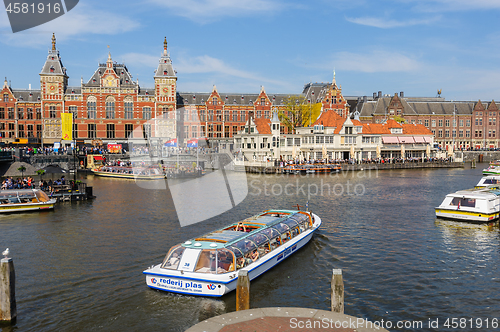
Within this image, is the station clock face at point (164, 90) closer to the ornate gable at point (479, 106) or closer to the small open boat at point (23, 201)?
the small open boat at point (23, 201)

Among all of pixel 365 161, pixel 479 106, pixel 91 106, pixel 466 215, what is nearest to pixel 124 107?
pixel 91 106

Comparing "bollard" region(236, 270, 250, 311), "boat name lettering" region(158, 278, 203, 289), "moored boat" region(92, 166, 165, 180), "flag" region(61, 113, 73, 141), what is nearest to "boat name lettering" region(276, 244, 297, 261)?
"boat name lettering" region(158, 278, 203, 289)

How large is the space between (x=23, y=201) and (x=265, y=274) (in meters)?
26.5

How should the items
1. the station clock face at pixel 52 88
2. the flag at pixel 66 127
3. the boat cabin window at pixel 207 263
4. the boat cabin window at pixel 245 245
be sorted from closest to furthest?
the boat cabin window at pixel 207 263 < the boat cabin window at pixel 245 245 < the flag at pixel 66 127 < the station clock face at pixel 52 88

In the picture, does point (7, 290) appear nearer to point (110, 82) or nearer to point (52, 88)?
point (110, 82)

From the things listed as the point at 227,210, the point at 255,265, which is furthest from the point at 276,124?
the point at 255,265

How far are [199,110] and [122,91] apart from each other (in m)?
22.0

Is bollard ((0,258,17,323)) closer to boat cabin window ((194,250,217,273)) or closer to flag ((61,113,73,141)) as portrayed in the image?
boat cabin window ((194,250,217,273))

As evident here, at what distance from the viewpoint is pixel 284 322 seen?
40.1 ft

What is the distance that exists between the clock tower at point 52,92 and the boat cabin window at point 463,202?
97.9 meters

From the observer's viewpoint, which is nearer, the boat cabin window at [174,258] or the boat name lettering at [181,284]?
the boat name lettering at [181,284]

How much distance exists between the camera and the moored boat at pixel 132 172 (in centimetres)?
6750

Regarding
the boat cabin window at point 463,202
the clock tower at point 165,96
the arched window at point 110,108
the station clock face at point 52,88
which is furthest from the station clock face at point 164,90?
the boat cabin window at point 463,202

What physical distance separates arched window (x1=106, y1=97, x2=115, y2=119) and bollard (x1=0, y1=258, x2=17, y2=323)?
9611 cm
